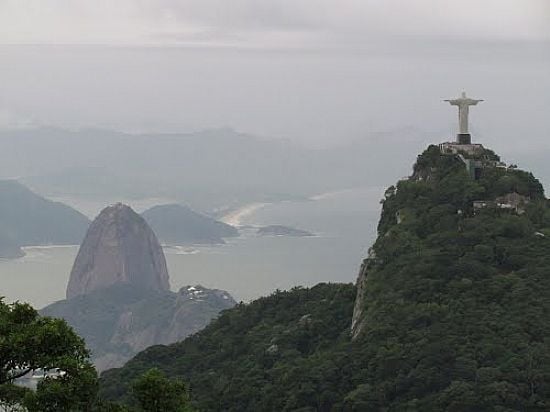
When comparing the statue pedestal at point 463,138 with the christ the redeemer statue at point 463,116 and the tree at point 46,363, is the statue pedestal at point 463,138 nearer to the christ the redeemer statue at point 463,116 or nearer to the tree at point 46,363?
the christ the redeemer statue at point 463,116

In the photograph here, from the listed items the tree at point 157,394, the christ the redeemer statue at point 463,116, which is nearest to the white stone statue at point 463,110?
the christ the redeemer statue at point 463,116

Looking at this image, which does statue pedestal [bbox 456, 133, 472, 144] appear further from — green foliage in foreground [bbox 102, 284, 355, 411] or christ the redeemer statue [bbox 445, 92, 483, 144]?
green foliage in foreground [bbox 102, 284, 355, 411]

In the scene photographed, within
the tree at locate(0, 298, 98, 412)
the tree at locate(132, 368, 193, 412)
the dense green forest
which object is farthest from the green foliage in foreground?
the tree at locate(132, 368, 193, 412)

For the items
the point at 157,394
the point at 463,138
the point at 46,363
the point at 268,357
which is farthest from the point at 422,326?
the point at 46,363

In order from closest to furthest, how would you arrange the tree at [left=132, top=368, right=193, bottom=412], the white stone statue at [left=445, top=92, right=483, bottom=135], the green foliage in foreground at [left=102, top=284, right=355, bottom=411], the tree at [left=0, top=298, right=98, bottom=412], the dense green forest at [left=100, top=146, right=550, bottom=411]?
the tree at [left=0, top=298, right=98, bottom=412] → the tree at [left=132, top=368, right=193, bottom=412] → the dense green forest at [left=100, top=146, right=550, bottom=411] → the green foliage in foreground at [left=102, top=284, right=355, bottom=411] → the white stone statue at [left=445, top=92, right=483, bottom=135]

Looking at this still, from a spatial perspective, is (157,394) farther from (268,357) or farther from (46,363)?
(268,357)
